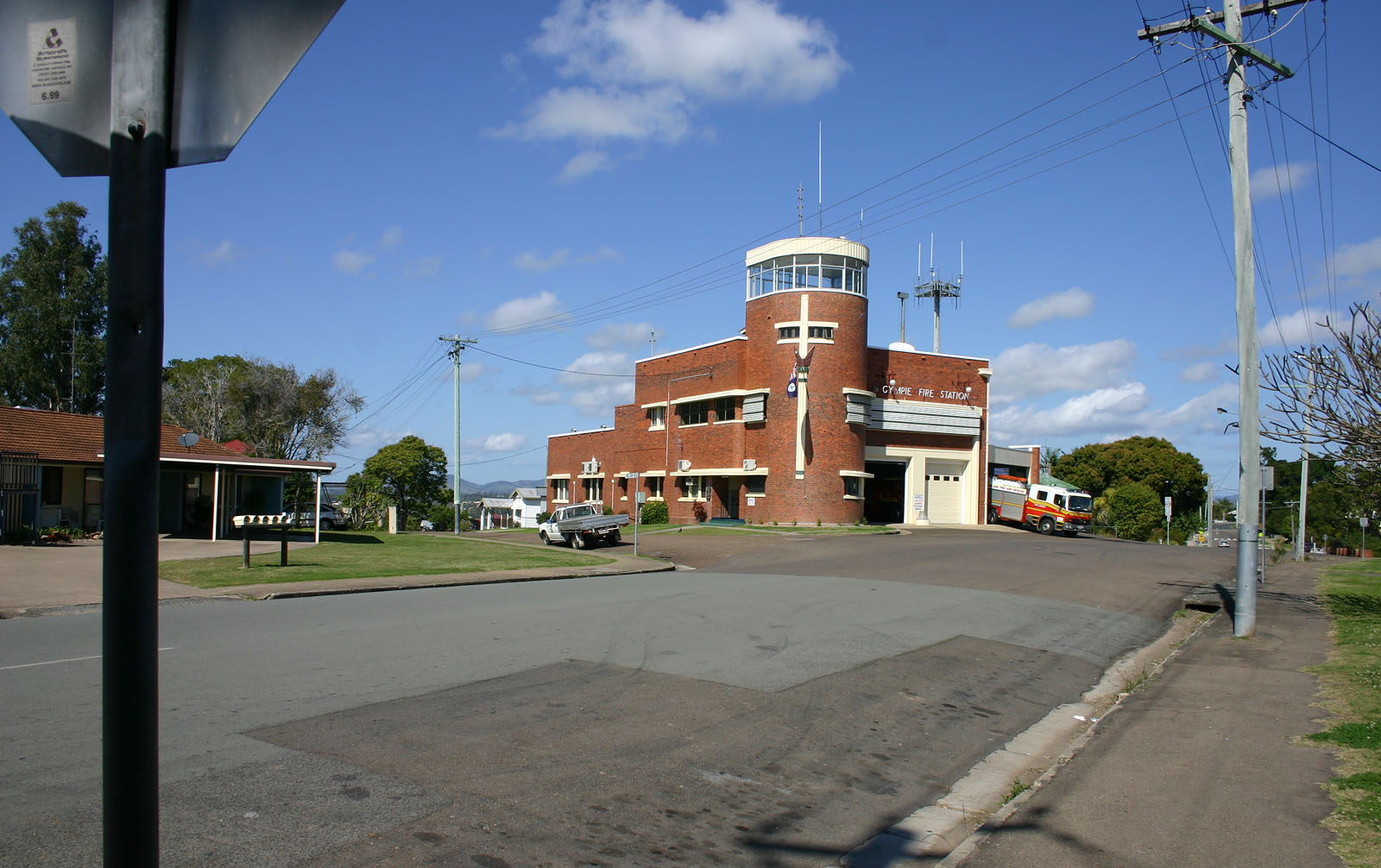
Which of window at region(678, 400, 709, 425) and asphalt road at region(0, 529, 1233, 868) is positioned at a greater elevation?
window at region(678, 400, 709, 425)

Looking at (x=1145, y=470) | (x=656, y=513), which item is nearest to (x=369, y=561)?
(x=656, y=513)

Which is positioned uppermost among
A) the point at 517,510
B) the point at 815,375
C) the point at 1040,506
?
the point at 815,375

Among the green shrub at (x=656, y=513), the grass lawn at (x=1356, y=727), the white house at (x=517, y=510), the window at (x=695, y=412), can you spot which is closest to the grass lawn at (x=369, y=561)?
the grass lawn at (x=1356, y=727)

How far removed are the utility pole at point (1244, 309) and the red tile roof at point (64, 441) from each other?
87.3 ft

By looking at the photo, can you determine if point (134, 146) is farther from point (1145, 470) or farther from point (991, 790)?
point (1145, 470)

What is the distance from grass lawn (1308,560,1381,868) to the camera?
5.67 metres

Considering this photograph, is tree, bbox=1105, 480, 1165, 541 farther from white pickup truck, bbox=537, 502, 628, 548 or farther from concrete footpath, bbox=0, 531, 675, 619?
concrete footpath, bbox=0, 531, 675, 619

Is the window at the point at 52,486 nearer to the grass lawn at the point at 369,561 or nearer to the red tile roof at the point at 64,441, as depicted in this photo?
the red tile roof at the point at 64,441

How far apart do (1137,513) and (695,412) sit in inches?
1166

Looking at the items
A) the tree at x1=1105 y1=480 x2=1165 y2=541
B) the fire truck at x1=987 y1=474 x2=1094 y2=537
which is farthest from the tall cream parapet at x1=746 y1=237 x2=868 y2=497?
the tree at x1=1105 y1=480 x2=1165 y2=541

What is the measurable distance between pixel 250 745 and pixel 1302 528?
4418 cm

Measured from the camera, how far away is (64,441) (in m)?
32.0

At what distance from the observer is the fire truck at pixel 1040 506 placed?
169ft

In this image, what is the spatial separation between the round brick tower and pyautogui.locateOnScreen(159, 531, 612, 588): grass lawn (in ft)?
57.6
